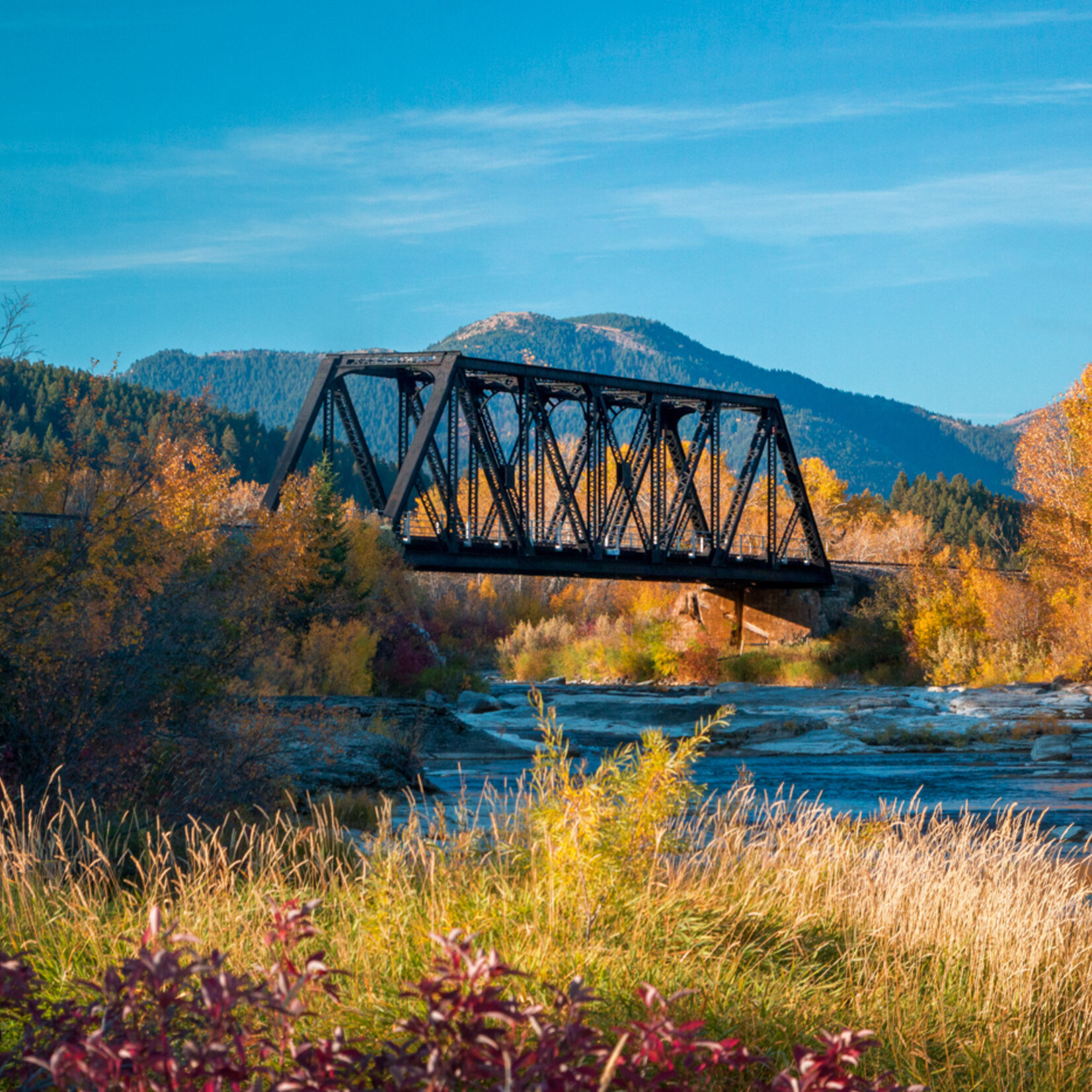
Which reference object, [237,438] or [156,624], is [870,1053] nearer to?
[156,624]

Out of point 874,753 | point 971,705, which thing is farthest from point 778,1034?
point 971,705

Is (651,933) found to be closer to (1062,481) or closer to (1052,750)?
(1052,750)

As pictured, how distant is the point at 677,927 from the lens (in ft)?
20.8

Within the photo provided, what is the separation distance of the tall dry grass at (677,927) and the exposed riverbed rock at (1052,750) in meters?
17.5

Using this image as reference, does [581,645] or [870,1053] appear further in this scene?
[581,645]

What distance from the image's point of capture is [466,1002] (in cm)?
287

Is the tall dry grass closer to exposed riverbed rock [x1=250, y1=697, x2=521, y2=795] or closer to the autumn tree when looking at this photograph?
exposed riverbed rock [x1=250, y1=697, x2=521, y2=795]

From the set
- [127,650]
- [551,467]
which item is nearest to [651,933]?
[127,650]

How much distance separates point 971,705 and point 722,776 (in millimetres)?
13027

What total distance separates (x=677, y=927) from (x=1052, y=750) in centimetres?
2155

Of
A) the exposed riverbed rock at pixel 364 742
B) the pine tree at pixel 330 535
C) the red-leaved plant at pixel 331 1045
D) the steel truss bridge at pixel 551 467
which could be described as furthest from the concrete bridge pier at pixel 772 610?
the red-leaved plant at pixel 331 1045

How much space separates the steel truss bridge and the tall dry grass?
26.3 metres

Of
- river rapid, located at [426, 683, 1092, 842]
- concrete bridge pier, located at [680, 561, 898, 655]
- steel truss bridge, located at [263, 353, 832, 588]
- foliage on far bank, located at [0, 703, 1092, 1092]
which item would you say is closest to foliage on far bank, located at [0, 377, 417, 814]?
foliage on far bank, located at [0, 703, 1092, 1092]

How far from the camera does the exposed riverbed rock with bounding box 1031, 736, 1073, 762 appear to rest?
24875 millimetres
